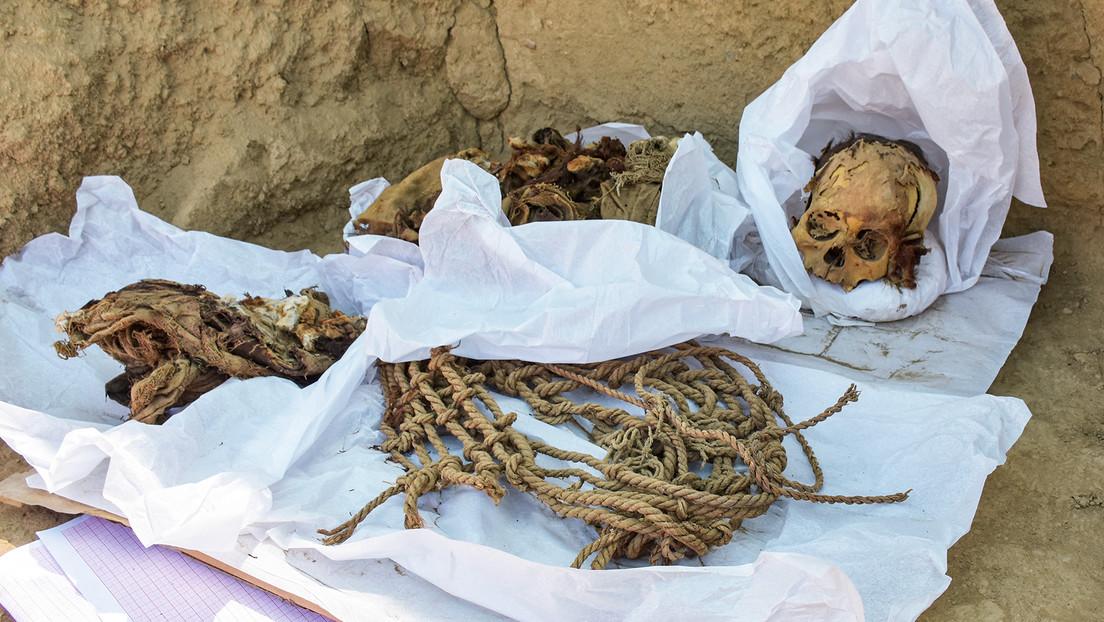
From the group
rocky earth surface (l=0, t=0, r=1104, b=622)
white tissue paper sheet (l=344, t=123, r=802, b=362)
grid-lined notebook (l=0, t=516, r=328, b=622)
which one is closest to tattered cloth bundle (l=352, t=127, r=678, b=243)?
white tissue paper sheet (l=344, t=123, r=802, b=362)

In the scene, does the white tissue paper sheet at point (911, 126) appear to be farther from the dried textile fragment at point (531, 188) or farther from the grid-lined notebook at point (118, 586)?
the grid-lined notebook at point (118, 586)

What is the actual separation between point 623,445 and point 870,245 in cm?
89

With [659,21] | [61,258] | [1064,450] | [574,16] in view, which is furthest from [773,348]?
[61,258]

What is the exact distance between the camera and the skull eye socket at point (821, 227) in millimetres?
1893

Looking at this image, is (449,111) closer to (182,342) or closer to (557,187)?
(557,187)

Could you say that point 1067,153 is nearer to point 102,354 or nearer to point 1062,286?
point 1062,286

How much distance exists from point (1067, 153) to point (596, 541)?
1.60 metres

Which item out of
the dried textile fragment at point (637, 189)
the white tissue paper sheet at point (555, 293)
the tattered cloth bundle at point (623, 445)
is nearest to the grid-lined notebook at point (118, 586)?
the tattered cloth bundle at point (623, 445)

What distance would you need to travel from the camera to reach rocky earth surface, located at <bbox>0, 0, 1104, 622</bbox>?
5.20 ft

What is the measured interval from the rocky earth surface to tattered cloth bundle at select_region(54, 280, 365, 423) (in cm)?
34

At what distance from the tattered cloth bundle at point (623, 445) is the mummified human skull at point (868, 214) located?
16.2 inches

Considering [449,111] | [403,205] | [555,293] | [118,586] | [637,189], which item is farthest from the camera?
[449,111]

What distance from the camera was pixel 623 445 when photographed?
146 cm

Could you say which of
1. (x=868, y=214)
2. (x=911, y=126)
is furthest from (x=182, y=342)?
(x=911, y=126)
